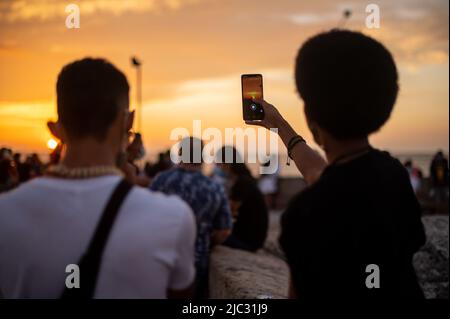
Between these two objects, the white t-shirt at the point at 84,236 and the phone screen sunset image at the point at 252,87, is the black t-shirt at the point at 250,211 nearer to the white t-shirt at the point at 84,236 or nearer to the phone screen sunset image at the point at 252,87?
the phone screen sunset image at the point at 252,87

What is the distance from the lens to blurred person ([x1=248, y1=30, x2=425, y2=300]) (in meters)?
1.85

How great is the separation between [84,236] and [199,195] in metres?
3.17

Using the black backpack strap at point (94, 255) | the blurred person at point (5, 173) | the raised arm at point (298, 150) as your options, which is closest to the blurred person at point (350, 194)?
the raised arm at point (298, 150)

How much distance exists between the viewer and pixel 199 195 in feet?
15.8

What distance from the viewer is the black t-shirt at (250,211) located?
8375 mm

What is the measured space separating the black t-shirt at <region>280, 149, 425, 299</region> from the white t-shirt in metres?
0.38

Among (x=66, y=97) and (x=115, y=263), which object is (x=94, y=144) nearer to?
(x=66, y=97)

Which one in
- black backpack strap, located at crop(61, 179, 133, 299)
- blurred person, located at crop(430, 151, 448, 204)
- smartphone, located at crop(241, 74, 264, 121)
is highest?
blurred person, located at crop(430, 151, 448, 204)

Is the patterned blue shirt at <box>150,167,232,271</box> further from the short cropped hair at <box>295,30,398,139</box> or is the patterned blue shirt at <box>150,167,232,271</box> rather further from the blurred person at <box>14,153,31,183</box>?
the blurred person at <box>14,153,31,183</box>

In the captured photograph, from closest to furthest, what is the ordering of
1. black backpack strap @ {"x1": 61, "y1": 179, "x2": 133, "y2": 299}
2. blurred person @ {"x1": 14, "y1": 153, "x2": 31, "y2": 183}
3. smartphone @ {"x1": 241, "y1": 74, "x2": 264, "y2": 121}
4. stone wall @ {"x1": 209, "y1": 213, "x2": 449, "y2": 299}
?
black backpack strap @ {"x1": 61, "y1": 179, "x2": 133, "y2": 299}, smartphone @ {"x1": 241, "y1": 74, "x2": 264, "y2": 121}, stone wall @ {"x1": 209, "y1": 213, "x2": 449, "y2": 299}, blurred person @ {"x1": 14, "y1": 153, "x2": 31, "y2": 183}

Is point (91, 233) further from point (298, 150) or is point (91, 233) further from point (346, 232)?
point (298, 150)

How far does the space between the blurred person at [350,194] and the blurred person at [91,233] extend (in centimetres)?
40

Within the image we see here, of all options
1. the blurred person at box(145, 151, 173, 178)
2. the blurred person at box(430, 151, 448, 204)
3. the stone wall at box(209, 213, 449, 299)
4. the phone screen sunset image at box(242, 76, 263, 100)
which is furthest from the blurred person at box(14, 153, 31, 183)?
the blurred person at box(430, 151, 448, 204)

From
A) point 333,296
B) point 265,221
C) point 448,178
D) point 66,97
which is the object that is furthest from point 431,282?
point 448,178
